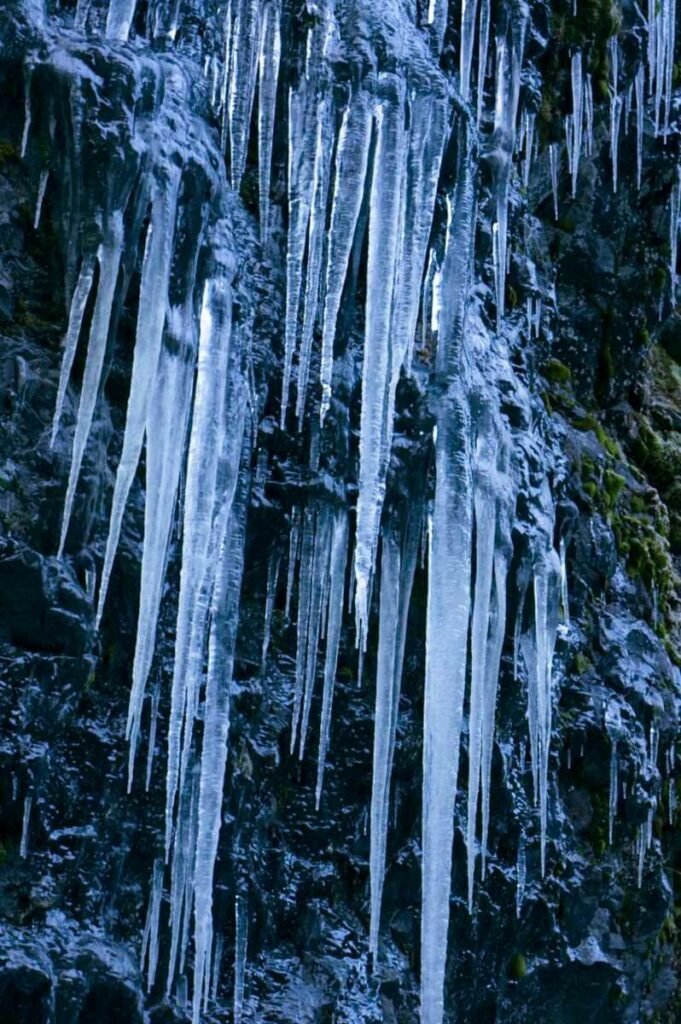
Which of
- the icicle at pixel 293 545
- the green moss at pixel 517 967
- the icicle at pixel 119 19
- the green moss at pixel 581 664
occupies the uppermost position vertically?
the icicle at pixel 119 19

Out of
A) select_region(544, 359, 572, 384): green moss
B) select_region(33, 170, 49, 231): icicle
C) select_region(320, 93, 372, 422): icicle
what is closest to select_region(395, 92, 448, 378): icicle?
select_region(320, 93, 372, 422): icicle

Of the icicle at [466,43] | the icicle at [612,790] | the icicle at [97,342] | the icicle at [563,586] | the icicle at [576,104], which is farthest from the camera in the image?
the icicle at [576,104]

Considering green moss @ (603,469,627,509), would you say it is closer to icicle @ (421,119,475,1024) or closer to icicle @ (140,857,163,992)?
icicle @ (421,119,475,1024)

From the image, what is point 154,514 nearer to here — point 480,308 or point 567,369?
point 480,308

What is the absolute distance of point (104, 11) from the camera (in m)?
3.85

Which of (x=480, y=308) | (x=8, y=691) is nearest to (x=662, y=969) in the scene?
(x=480, y=308)

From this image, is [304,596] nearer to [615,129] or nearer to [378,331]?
[378,331]

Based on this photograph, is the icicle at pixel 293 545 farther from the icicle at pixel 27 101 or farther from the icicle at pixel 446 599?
the icicle at pixel 27 101

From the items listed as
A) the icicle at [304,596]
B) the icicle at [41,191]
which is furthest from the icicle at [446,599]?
the icicle at [41,191]

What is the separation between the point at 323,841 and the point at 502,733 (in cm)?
84

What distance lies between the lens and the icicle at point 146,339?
11.2 ft

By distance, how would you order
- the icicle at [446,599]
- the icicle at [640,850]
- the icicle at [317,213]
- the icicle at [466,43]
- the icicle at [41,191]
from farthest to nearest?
the icicle at [640,850]
the icicle at [466,43]
the icicle at [317,213]
the icicle at [41,191]
the icicle at [446,599]

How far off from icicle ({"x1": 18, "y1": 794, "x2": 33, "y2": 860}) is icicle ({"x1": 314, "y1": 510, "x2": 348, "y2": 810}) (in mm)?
964

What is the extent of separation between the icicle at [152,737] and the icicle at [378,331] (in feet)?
2.29
